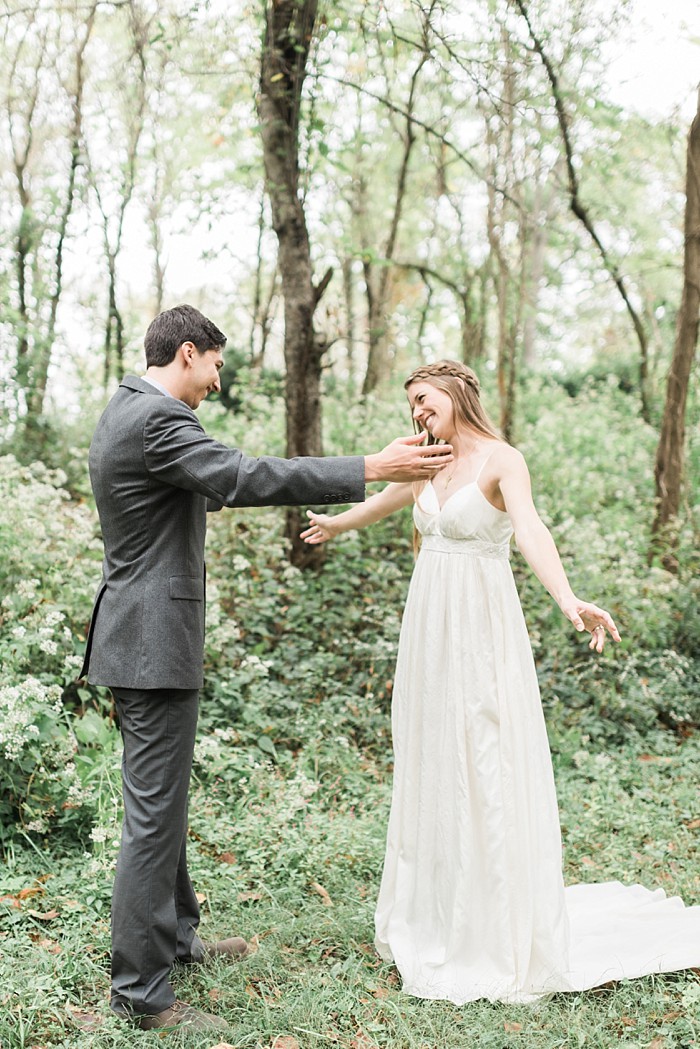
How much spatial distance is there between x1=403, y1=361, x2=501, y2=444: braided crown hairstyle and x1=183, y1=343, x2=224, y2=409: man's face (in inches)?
31.2

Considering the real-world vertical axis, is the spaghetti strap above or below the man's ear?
below

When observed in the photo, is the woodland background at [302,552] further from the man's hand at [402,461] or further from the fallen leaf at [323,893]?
the man's hand at [402,461]

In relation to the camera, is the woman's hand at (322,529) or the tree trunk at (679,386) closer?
the woman's hand at (322,529)

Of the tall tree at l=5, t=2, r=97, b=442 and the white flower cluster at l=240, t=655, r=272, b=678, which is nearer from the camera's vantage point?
the white flower cluster at l=240, t=655, r=272, b=678

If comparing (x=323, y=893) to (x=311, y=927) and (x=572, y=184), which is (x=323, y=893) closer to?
(x=311, y=927)

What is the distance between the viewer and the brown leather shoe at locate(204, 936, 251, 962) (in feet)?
10.7

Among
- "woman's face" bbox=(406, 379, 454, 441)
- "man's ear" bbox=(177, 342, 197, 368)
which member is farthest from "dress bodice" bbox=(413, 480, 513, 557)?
"man's ear" bbox=(177, 342, 197, 368)

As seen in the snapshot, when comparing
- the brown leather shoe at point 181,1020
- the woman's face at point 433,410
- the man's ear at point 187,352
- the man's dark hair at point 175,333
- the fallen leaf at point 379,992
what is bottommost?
the fallen leaf at point 379,992

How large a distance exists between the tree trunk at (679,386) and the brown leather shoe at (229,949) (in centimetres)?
538

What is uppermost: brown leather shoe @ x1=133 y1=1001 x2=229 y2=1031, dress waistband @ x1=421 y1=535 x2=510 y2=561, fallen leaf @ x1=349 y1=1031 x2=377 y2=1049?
dress waistband @ x1=421 y1=535 x2=510 y2=561

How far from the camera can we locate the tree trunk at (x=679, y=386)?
25.0 ft

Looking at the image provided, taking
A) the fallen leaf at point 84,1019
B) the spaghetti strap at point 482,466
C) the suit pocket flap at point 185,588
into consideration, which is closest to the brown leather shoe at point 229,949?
the fallen leaf at point 84,1019

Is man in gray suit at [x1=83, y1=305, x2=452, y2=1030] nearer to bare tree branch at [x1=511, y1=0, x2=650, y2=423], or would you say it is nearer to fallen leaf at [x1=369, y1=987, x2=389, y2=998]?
fallen leaf at [x1=369, y1=987, x2=389, y2=998]

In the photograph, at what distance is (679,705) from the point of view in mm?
6230
